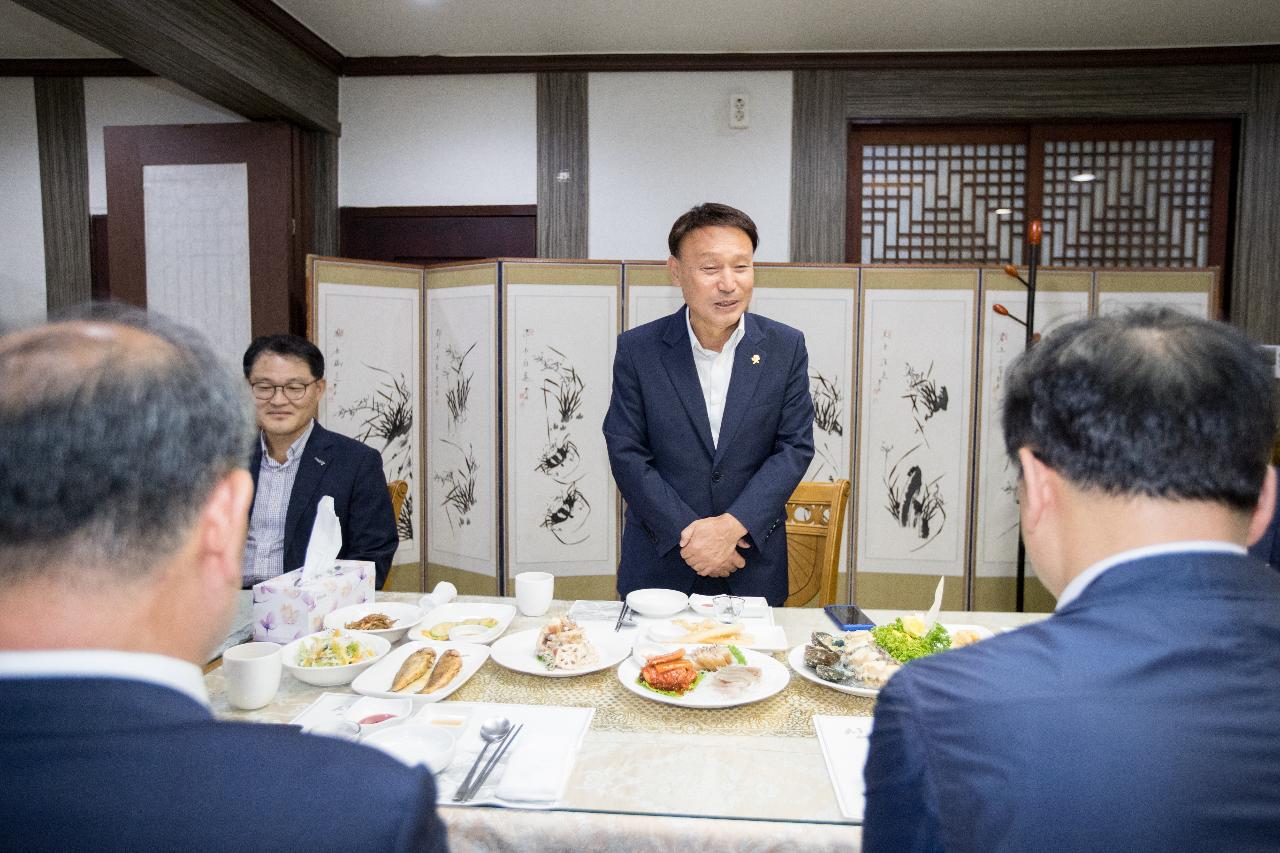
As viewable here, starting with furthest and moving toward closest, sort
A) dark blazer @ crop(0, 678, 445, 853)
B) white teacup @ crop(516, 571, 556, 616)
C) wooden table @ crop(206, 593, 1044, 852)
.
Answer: white teacup @ crop(516, 571, 556, 616), wooden table @ crop(206, 593, 1044, 852), dark blazer @ crop(0, 678, 445, 853)

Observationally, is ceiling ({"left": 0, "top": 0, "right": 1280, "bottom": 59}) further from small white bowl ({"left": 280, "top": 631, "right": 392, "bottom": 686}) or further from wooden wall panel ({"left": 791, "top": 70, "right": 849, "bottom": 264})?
small white bowl ({"left": 280, "top": 631, "right": 392, "bottom": 686})

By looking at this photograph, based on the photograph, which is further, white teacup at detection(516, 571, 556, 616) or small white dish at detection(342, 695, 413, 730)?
white teacup at detection(516, 571, 556, 616)

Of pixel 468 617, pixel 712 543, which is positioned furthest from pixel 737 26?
pixel 468 617

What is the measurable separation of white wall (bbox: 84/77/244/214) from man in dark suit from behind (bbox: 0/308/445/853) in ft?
15.2

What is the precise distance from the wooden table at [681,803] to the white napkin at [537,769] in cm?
2

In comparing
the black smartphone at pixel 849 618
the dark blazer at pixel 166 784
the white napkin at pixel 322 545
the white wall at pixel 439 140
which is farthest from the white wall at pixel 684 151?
the dark blazer at pixel 166 784

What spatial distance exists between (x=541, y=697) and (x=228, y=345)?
11.7ft

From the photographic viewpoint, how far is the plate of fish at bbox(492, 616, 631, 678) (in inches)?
58.6

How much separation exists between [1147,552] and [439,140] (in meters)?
4.43

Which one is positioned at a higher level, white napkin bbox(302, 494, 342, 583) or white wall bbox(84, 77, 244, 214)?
white wall bbox(84, 77, 244, 214)

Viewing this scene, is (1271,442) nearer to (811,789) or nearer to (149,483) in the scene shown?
(811,789)

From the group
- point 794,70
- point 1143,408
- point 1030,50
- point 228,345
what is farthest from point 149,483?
point 1030,50

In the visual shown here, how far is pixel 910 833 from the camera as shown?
0.76 metres

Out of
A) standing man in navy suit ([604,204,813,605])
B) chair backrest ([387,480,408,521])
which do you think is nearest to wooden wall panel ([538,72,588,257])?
standing man in navy suit ([604,204,813,605])
